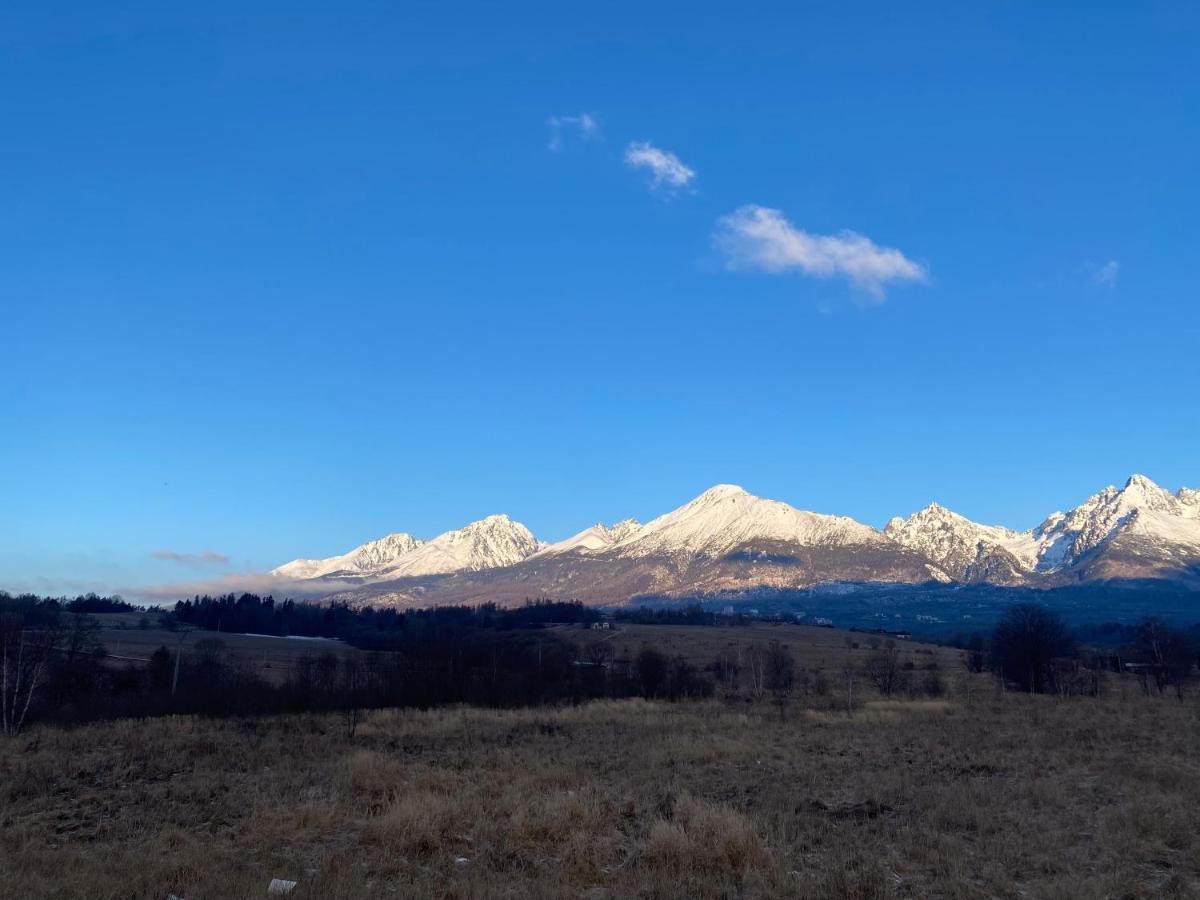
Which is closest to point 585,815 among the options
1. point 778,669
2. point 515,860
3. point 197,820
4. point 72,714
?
point 515,860

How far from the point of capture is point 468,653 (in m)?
78.6

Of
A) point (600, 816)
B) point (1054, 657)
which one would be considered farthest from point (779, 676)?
point (600, 816)

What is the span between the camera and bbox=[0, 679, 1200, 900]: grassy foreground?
12.1 metres

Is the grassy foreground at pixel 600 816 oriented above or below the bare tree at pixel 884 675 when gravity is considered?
above

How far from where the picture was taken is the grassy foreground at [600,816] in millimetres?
12125

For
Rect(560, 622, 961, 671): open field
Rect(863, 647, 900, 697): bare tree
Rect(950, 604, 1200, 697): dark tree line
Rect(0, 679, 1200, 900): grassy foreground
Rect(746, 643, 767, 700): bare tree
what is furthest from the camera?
Rect(560, 622, 961, 671): open field

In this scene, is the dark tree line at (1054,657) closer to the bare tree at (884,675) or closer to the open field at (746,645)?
the bare tree at (884,675)

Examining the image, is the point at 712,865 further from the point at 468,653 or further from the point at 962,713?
the point at 468,653

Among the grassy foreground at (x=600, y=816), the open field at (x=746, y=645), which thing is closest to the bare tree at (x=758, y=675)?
the open field at (x=746, y=645)

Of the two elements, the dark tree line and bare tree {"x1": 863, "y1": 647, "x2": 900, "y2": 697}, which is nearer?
the dark tree line

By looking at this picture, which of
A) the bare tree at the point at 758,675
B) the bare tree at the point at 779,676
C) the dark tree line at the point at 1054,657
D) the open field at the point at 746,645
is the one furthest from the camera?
the open field at the point at 746,645

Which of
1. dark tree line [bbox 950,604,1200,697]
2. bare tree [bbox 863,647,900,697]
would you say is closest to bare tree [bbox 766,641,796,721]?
bare tree [bbox 863,647,900,697]

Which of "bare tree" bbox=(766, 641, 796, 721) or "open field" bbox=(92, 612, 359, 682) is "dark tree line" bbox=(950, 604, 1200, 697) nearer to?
"bare tree" bbox=(766, 641, 796, 721)

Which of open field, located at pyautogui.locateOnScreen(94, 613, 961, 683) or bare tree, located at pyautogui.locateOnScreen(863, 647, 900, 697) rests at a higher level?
bare tree, located at pyautogui.locateOnScreen(863, 647, 900, 697)
